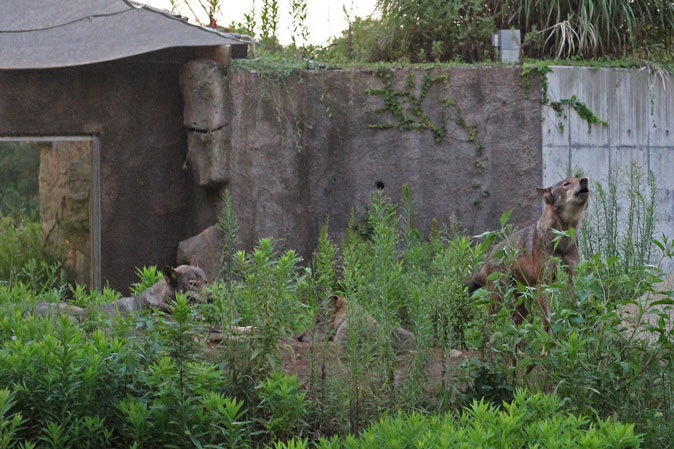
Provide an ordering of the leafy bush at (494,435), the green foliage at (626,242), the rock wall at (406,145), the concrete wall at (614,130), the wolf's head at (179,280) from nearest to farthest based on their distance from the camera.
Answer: the leafy bush at (494,435)
the green foliage at (626,242)
the wolf's head at (179,280)
the rock wall at (406,145)
the concrete wall at (614,130)

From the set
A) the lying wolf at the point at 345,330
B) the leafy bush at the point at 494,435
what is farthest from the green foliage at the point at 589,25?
the leafy bush at the point at 494,435

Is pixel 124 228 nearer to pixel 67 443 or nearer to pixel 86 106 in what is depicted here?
pixel 86 106

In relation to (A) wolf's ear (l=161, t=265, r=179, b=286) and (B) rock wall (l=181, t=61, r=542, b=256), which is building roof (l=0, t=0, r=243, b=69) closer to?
(B) rock wall (l=181, t=61, r=542, b=256)

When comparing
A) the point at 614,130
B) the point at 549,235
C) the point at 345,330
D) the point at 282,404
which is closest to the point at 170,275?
the point at 345,330

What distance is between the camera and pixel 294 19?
9578 mm

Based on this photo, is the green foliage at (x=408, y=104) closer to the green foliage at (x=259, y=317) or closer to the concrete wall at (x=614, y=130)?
the concrete wall at (x=614, y=130)

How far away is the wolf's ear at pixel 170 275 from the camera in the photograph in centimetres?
732

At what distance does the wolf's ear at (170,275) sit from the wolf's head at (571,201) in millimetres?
2912

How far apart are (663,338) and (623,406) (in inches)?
15.4

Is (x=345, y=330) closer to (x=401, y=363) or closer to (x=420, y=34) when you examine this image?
(x=401, y=363)

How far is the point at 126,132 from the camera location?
10.8 meters

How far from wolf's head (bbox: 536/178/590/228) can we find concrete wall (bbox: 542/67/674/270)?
4.49 m

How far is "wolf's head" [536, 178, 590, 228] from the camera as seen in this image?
6.41 meters

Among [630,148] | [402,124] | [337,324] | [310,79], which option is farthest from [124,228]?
[630,148]
